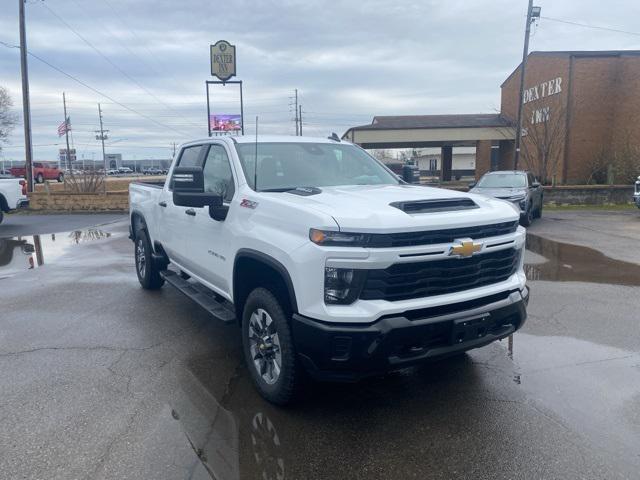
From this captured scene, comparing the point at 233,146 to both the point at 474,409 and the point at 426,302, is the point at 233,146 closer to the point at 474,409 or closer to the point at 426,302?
the point at 426,302

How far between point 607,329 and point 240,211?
4.13 m

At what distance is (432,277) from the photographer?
3344 mm

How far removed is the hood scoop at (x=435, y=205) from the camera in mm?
3459

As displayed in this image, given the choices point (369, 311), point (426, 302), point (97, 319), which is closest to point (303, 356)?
point (369, 311)

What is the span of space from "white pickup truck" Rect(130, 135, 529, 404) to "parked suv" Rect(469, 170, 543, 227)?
10485mm

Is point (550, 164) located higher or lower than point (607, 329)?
higher

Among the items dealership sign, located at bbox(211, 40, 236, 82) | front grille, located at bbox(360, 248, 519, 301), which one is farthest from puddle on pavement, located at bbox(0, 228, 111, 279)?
dealership sign, located at bbox(211, 40, 236, 82)

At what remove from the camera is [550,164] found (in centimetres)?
2928

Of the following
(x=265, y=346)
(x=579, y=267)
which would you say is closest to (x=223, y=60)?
(x=579, y=267)

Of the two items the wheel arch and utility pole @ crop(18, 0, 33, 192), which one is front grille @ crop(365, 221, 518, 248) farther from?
utility pole @ crop(18, 0, 33, 192)

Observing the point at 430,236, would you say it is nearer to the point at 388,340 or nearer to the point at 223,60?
the point at 388,340

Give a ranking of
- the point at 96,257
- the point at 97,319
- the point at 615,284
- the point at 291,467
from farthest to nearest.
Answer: the point at 96,257 → the point at 615,284 → the point at 97,319 → the point at 291,467

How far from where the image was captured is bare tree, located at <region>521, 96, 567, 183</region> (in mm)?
27047

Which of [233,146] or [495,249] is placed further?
[233,146]
